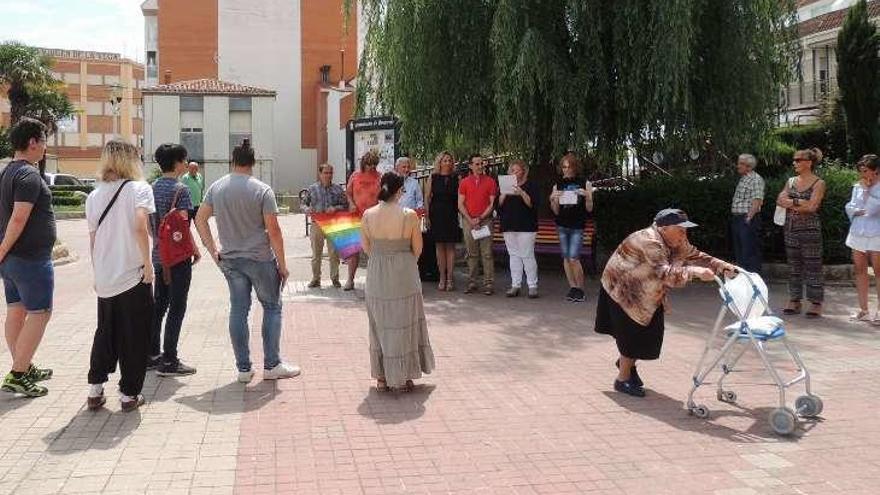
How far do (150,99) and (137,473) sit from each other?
45.7m

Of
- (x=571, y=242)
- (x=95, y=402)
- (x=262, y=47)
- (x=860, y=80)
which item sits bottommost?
(x=95, y=402)

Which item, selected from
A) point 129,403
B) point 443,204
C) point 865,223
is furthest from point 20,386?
point 865,223

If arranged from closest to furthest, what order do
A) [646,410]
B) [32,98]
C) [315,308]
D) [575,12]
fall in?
[646,410], [315,308], [575,12], [32,98]

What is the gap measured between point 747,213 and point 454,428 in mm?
6593

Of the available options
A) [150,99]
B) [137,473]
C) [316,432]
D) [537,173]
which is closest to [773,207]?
[537,173]

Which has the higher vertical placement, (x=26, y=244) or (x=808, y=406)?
(x=26, y=244)

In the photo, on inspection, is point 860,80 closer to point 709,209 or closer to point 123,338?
point 709,209

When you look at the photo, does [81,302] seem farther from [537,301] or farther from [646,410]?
[646,410]

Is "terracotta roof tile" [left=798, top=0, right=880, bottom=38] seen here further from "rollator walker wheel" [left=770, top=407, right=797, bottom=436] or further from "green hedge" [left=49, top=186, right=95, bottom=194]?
"green hedge" [left=49, top=186, right=95, bottom=194]

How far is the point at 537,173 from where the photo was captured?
1294cm

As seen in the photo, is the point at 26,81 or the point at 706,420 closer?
the point at 706,420

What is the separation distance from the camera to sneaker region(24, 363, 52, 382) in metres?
6.04

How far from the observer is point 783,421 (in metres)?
5.07

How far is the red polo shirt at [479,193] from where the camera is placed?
1088 centimetres
